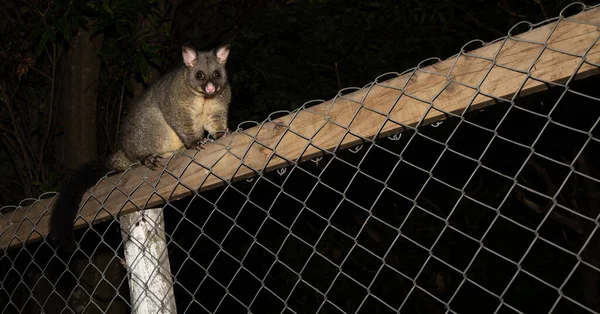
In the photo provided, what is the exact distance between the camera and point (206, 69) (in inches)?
197

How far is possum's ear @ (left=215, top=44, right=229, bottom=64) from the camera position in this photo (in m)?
5.08

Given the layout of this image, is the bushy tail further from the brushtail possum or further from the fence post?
the brushtail possum

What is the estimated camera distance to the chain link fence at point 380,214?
2219mm

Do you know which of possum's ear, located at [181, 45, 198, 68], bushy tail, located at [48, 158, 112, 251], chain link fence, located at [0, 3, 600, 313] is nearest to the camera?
chain link fence, located at [0, 3, 600, 313]

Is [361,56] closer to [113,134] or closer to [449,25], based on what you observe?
[449,25]

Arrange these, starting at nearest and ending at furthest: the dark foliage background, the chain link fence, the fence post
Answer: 1. the chain link fence
2. the fence post
3. the dark foliage background

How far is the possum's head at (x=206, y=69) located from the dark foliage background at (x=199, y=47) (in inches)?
29.3

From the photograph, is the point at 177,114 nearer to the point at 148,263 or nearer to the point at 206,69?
the point at 206,69

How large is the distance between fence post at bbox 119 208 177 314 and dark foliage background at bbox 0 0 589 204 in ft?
10.1

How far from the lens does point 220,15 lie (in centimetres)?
689

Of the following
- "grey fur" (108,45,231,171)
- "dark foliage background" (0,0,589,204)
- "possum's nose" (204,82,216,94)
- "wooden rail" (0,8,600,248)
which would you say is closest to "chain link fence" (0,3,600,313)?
"wooden rail" (0,8,600,248)

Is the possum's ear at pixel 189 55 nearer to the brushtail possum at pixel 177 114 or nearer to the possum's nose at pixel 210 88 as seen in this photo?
the brushtail possum at pixel 177 114

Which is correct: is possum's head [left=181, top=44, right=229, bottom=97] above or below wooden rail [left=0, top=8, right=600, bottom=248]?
below

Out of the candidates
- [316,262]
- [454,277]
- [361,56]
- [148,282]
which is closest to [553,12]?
[361,56]
